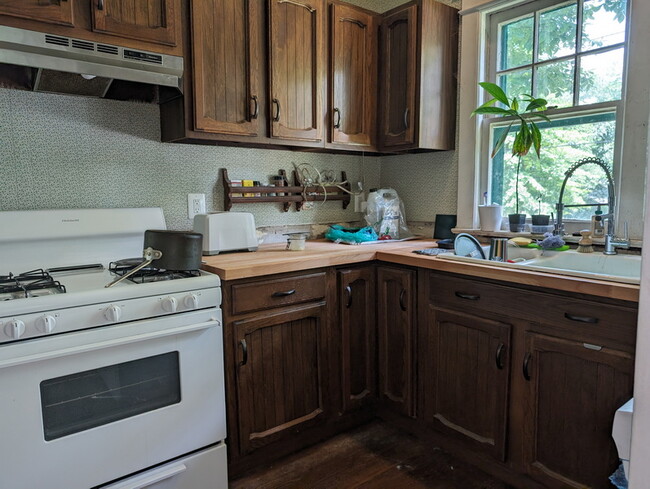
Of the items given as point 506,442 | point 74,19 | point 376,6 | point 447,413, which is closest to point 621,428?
point 506,442

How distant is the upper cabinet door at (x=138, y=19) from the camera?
158 centimetres

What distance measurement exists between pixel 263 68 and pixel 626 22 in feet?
5.03

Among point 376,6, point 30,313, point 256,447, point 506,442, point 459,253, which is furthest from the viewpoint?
point 376,6

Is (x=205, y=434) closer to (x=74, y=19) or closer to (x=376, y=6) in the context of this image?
(x=74, y=19)

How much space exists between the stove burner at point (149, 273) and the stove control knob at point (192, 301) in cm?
10

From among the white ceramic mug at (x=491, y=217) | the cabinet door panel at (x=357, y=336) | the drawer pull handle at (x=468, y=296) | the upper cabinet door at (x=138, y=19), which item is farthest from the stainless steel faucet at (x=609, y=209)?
the upper cabinet door at (x=138, y=19)

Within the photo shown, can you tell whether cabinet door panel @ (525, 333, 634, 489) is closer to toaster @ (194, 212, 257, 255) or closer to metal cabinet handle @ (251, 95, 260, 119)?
toaster @ (194, 212, 257, 255)

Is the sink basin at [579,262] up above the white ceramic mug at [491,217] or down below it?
below

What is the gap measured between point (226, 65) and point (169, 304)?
1.07 meters

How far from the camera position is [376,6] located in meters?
2.75

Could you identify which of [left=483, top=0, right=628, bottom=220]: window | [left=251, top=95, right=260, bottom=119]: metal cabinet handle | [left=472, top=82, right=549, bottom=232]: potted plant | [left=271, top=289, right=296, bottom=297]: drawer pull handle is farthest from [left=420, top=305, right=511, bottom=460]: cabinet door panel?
[left=251, top=95, right=260, bottom=119]: metal cabinet handle

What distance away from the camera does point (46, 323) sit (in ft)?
4.17

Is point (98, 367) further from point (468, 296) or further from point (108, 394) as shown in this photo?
point (468, 296)

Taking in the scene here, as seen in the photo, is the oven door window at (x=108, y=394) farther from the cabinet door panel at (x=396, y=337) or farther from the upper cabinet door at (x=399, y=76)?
the upper cabinet door at (x=399, y=76)
